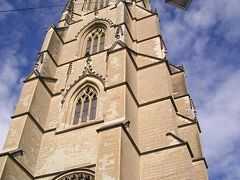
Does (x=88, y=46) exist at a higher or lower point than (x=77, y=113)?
higher

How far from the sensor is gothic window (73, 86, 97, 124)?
14416 millimetres

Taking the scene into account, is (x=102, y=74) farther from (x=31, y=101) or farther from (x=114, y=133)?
(x=114, y=133)

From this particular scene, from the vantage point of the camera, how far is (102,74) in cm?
1586

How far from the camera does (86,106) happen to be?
1497cm

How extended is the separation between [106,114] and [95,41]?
849cm

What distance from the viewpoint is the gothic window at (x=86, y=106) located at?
A: 47.3ft

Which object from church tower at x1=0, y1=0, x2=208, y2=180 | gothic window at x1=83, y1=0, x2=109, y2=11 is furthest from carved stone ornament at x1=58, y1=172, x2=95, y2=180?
gothic window at x1=83, y1=0, x2=109, y2=11

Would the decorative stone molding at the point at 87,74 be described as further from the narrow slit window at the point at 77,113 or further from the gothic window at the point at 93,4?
the gothic window at the point at 93,4

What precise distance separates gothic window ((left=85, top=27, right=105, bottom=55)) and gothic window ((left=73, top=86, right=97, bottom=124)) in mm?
3738

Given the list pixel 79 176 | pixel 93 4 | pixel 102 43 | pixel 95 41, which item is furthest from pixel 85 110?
pixel 93 4

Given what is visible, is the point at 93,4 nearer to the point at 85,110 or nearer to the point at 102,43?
the point at 102,43

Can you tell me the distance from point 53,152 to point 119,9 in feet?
30.8

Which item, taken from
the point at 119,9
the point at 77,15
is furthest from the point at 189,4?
the point at 77,15

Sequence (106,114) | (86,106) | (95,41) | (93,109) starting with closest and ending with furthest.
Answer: (106,114)
(93,109)
(86,106)
(95,41)
